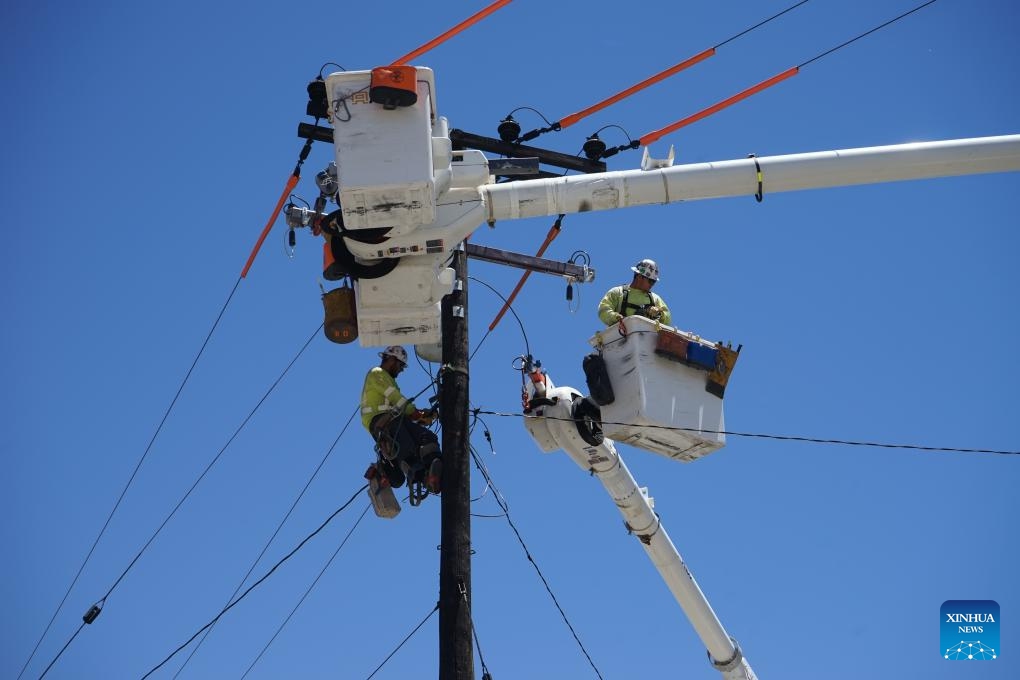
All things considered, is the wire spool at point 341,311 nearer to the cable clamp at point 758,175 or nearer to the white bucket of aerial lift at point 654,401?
the white bucket of aerial lift at point 654,401

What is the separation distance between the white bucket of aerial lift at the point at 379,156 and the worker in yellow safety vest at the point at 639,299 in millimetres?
2769

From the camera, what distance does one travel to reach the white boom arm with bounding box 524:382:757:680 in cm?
1123

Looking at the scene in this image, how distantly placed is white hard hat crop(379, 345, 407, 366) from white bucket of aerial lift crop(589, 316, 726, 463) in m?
1.74

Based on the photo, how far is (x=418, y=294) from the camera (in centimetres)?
963

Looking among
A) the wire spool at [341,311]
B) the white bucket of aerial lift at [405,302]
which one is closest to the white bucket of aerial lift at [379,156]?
the white bucket of aerial lift at [405,302]

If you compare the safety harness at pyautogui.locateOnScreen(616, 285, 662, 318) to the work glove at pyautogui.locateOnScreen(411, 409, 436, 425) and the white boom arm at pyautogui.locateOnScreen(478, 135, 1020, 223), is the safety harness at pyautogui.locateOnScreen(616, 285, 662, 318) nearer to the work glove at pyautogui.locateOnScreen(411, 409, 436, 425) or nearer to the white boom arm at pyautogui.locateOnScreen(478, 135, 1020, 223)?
the white boom arm at pyautogui.locateOnScreen(478, 135, 1020, 223)

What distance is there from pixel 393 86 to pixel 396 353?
119 inches

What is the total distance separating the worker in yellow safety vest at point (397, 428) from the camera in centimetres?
1010

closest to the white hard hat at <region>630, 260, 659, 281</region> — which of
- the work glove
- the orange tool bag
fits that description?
the work glove

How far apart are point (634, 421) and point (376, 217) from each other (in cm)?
278

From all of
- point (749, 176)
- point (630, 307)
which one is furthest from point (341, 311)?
point (749, 176)

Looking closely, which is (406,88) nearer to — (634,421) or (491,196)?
(491,196)

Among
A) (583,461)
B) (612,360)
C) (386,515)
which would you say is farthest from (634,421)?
(386,515)

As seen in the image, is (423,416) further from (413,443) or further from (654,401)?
(654,401)
